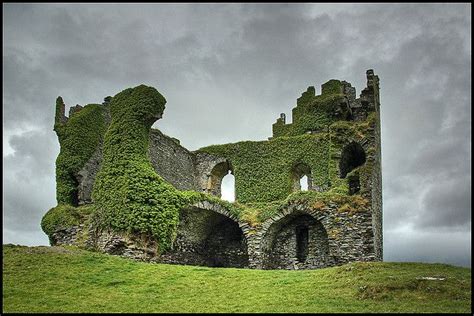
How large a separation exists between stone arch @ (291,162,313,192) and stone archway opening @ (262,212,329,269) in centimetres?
442

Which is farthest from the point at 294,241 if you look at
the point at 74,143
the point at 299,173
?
the point at 74,143

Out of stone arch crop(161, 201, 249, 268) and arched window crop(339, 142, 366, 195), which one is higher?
arched window crop(339, 142, 366, 195)

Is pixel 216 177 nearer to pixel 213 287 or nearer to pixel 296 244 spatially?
pixel 296 244

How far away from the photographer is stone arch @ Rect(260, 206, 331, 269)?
3125 cm

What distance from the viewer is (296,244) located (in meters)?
32.3

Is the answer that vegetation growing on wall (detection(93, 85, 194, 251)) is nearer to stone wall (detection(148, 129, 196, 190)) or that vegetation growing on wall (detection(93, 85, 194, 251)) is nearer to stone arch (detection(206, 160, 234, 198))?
stone wall (detection(148, 129, 196, 190))

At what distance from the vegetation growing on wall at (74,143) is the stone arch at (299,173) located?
13456 mm

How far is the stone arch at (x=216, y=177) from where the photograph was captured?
40219 mm

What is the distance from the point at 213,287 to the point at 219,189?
21803 mm

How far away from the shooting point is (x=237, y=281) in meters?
20.3

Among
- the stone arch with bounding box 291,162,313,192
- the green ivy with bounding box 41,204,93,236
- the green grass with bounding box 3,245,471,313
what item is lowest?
the green grass with bounding box 3,245,471,313

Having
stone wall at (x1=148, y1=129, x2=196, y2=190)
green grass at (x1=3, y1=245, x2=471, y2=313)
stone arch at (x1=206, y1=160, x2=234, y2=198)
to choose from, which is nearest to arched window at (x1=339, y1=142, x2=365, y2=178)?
stone arch at (x1=206, y1=160, x2=234, y2=198)

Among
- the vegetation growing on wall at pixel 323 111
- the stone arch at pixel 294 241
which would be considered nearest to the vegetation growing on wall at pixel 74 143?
the stone arch at pixel 294 241

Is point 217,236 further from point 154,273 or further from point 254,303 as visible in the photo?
point 254,303
